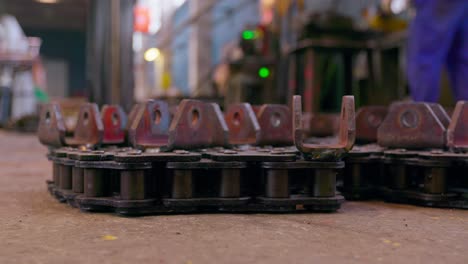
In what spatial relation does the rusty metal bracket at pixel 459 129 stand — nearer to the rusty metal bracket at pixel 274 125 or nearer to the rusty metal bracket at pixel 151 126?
the rusty metal bracket at pixel 274 125

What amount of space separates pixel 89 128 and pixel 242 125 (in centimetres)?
88

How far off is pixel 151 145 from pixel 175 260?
1.19 metres

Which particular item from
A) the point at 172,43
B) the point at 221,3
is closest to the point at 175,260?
the point at 221,3

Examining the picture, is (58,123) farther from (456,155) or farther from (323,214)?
(456,155)

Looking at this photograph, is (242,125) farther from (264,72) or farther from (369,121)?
(264,72)

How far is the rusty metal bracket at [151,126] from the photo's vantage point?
9.07 ft

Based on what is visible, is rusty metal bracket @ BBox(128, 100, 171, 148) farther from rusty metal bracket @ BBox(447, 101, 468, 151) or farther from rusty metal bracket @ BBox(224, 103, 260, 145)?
rusty metal bracket @ BBox(447, 101, 468, 151)

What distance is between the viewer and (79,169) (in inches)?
103

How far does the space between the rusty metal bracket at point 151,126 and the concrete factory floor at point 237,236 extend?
19.6 inches

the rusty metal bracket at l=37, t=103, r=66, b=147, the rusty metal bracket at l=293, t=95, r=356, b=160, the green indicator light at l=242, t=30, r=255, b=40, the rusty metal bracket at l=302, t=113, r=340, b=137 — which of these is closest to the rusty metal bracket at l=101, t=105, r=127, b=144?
the rusty metal bracket at l=37, t=103, r=66, b=147

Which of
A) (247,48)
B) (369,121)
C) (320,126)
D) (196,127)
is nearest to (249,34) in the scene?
(247,48)

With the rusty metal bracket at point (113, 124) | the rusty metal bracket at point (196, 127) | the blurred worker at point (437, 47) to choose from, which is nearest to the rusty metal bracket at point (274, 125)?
the rusty metal bracket at point (196, 127)

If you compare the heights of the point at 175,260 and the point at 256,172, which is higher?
the point at 256,172

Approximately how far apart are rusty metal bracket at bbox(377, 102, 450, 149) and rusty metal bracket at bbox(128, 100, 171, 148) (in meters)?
1.23
